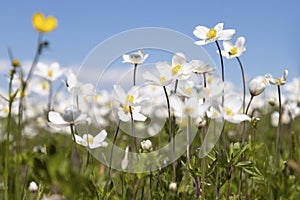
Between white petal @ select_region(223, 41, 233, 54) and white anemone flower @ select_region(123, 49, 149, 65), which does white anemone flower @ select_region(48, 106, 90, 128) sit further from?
white petal @ select_region(223, 41, 233, 54)

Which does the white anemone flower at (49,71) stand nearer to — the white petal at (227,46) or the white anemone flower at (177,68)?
the white petal at (227,46)

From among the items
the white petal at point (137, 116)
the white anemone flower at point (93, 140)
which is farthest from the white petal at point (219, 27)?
the white anemone flower at point (93, 140)

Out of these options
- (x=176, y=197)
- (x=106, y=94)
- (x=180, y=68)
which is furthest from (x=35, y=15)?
(x=106, y=94)

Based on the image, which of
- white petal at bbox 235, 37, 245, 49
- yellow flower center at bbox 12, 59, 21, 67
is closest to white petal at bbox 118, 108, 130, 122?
yellow flower center at bbox 12, 59, 21, 67

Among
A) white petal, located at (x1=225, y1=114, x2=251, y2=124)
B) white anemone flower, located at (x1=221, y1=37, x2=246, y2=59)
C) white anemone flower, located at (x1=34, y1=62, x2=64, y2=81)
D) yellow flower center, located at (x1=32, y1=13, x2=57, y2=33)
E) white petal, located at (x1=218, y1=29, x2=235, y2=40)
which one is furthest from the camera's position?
white anemone flower, located at (x1=34, y1=62, x2=64, y2=81)

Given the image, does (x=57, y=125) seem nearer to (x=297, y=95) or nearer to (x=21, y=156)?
(x=21, y=156)

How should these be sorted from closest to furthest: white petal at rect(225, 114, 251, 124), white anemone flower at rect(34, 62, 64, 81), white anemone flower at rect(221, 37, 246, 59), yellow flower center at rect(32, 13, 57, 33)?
yellow flower center at rect(32, 13, 57, 33), white petal at rect(225, 114, 251, 124), white anemone flower at rect(221, 37, 246, 59), white anemone flower at rect(34, 62, 64, 81)
